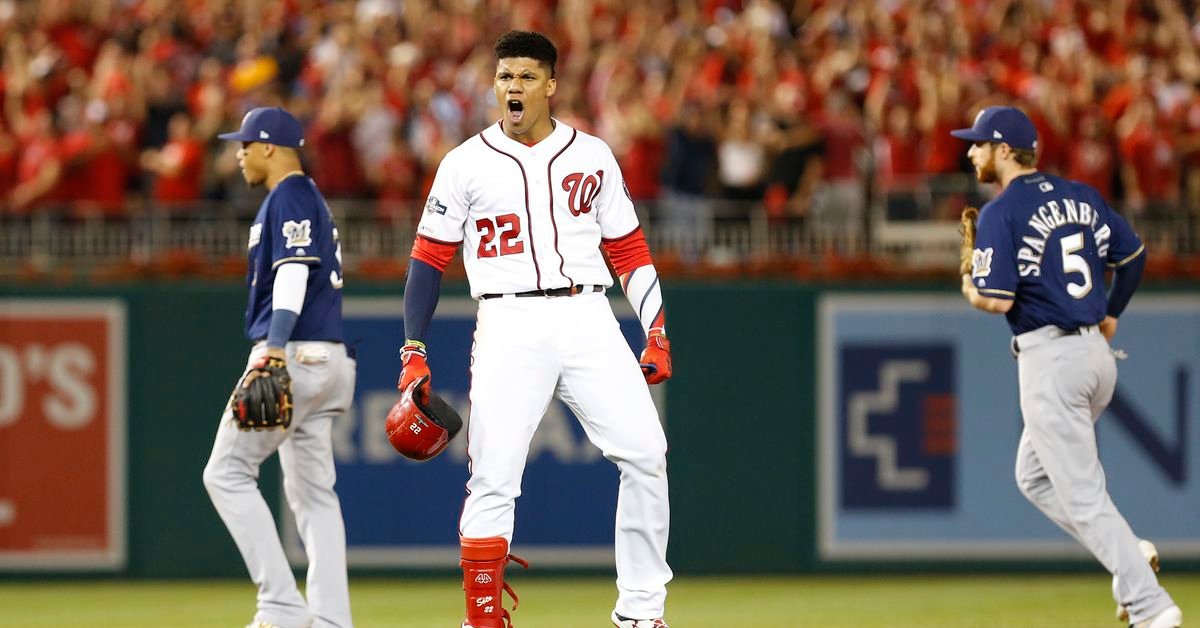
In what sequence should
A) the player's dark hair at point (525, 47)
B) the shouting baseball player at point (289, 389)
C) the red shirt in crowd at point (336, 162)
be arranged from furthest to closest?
1. the red shirt in crowd at point (336, 162)
2. the shouting baseball player at point (289, 389)
3. the player's dark hair at point (525, 47)

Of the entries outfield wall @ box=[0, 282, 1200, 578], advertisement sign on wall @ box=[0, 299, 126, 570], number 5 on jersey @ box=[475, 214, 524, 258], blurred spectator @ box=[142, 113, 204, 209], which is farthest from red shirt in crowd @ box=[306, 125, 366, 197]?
number 5 on jersey @ box=[475, 214, 524, 258]

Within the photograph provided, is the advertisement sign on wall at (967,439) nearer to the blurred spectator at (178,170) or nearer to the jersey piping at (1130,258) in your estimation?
the jersey piping at (1130,258)

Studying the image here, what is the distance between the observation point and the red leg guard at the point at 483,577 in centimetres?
616

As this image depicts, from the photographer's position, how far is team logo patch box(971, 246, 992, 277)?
7.44 metres

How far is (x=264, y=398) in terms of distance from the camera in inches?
279

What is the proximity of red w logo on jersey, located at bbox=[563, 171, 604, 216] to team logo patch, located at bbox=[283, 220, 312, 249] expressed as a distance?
1.52 m

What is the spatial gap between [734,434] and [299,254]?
15.6 feet

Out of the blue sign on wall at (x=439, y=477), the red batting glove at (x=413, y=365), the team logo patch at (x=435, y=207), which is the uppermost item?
the team logo patch at (x=435, y=207)

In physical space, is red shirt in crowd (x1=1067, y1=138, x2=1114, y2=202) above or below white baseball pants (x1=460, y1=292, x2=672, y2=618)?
above

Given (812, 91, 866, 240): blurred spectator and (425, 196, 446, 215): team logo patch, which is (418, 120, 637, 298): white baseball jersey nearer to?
(425, 196, 446, 215): team logo patch

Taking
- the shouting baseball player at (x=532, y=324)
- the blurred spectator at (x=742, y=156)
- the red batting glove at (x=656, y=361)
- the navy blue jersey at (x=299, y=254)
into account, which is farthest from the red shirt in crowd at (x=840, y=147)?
the shouting baseball player at (x=532, y=324)

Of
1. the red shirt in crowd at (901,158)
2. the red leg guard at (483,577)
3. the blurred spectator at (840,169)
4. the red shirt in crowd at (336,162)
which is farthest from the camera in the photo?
the red shirt in crowd at (901,158)

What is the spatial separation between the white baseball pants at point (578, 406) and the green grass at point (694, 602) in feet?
8.79

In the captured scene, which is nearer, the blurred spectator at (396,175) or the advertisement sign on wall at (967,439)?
the advertisement sign on wall at (967,439)
